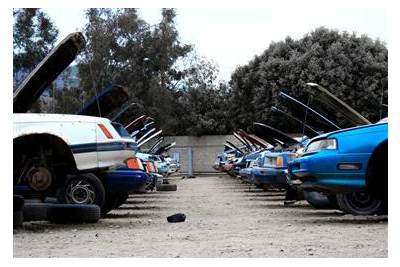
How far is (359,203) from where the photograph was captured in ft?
36.6

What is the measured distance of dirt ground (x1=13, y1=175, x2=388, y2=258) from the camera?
7.58 meters

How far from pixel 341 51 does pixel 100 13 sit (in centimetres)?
1127

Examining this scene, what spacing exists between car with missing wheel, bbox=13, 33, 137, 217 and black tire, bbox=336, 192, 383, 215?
305 centimetres

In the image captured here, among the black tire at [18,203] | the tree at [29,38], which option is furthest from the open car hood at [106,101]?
the tree at [29,38]

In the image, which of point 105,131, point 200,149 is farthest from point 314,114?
point 200,149

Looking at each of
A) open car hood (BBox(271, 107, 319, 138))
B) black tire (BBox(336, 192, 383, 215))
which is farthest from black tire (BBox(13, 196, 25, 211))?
open car hood (BBox(271, 107, 319, 138))

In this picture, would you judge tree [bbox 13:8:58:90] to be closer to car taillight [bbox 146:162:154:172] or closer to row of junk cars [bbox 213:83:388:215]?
car taillight [bbox 146:162:154:172]

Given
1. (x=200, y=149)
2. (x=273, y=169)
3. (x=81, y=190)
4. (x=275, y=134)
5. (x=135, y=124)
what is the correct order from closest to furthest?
(x=81, y=190) < (x=273, y=169) < (x=275, y=134) < (x=135, y=124) < (x=200, y=149)

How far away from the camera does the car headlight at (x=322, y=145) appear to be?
34.5 feet

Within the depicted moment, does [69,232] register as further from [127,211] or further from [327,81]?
[327,81]

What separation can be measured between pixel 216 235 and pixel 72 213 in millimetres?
2322

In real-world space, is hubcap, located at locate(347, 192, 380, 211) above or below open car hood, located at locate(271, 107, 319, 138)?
below

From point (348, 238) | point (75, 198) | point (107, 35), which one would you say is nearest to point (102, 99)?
point (75, 198)

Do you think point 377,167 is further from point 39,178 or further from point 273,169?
point 273,169
